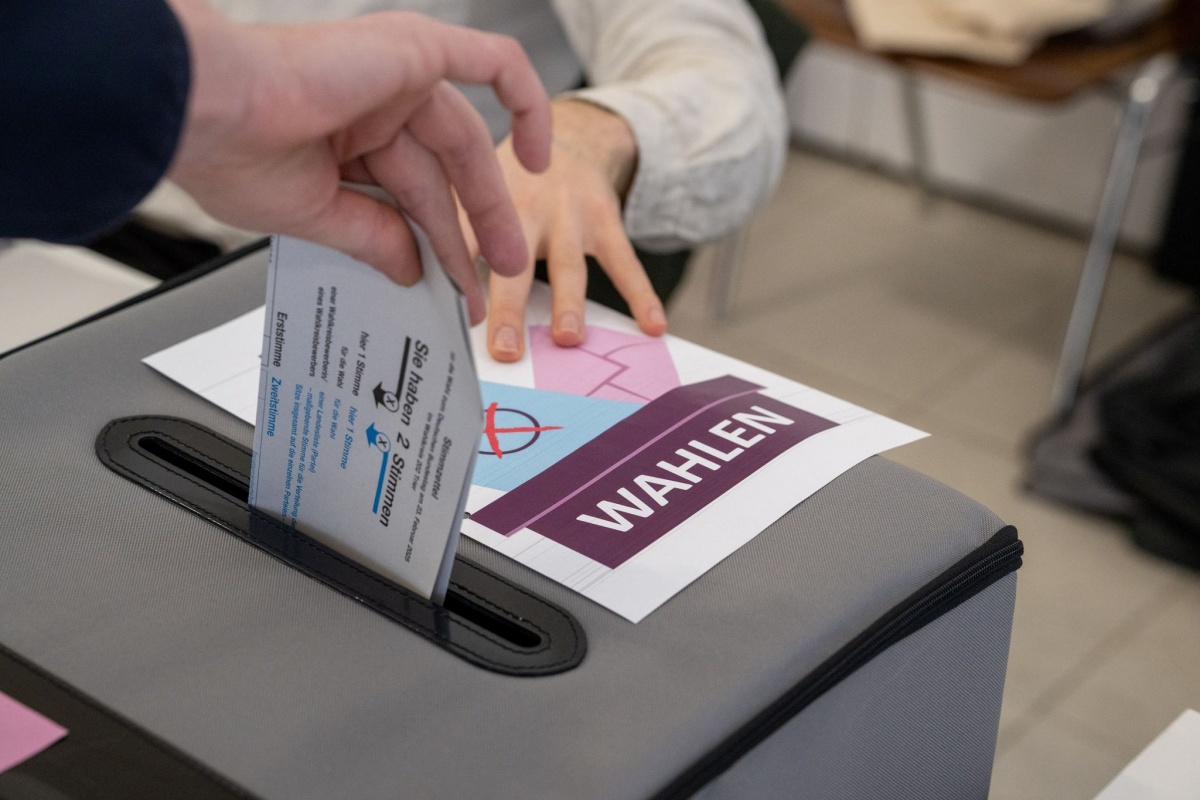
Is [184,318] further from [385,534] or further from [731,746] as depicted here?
[731,746]

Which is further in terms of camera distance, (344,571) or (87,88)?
(344,571)

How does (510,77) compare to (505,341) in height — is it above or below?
above

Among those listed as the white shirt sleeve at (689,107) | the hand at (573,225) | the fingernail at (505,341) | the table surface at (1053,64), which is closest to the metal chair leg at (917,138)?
the table surface at (1053,64)

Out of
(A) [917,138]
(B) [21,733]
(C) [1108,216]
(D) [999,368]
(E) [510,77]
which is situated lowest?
(D) [999,368]

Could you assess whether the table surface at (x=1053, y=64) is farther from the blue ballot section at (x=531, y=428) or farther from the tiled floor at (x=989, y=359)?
the blue ballot section at (x=531, y=428)

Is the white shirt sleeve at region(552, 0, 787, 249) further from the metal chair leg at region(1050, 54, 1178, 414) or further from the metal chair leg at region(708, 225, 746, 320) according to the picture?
the metal chair leg at region(708, 225, 746, 320)

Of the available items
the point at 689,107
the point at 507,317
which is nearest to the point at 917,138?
the point at 689,107

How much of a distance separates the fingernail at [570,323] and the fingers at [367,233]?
0.23 m

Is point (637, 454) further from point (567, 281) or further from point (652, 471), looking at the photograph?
point (567, 281)

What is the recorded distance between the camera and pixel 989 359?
2084 mm

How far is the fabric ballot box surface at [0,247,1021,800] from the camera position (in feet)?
1.40

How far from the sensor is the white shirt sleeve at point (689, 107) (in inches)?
34.8

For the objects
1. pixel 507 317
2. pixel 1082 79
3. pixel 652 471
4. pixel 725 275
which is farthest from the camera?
pixel 725 275

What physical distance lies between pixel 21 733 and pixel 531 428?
263mm
